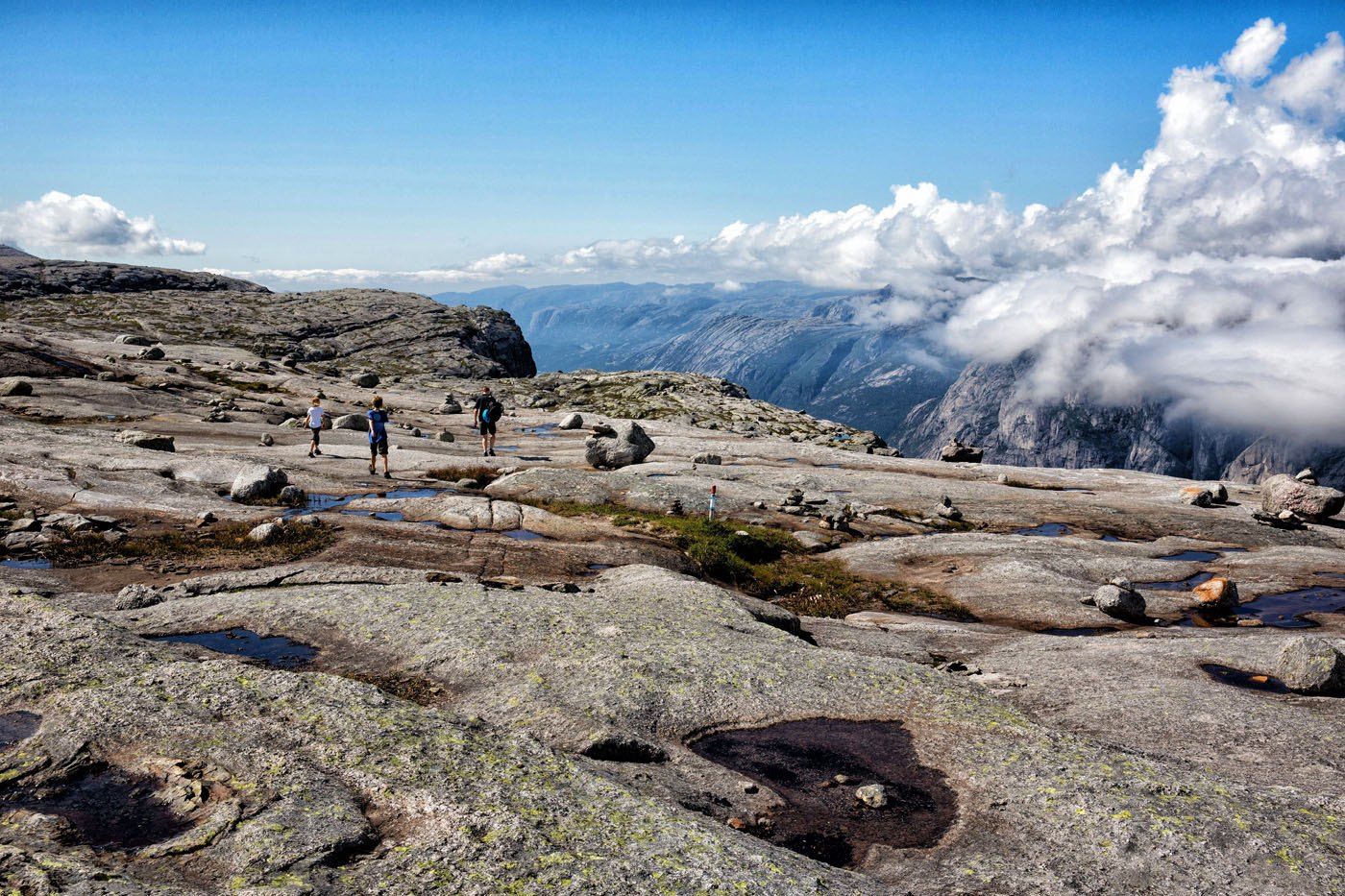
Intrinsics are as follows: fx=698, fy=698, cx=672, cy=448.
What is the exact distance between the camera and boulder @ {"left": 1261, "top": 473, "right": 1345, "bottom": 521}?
58.6m

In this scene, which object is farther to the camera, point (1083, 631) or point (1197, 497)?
point (1197, 497)

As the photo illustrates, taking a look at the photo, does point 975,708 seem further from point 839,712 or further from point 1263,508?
point 1263,508

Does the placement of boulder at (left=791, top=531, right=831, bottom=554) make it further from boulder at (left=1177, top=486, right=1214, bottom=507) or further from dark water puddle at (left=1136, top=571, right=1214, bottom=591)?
boulder at (left=1177, top=486, right=1214, bottom=507)

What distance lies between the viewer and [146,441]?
46031 mm

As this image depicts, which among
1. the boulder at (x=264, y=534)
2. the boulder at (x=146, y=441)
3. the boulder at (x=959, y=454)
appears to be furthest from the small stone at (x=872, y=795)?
the boulder at (x=959, y=454)

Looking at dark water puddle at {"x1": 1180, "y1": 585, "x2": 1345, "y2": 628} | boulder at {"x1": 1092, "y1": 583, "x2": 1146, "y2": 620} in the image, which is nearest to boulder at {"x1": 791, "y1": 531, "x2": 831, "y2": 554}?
boulder at {"x1": 1092, "y1": 583, "x2": 1146, "y2": 620}

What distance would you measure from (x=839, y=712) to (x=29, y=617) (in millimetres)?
20132

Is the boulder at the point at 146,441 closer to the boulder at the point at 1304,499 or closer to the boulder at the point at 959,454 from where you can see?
the boulder at the point at 1304,499

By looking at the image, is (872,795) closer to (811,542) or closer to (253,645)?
(253,645)

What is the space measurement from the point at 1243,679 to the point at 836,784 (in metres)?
17.4

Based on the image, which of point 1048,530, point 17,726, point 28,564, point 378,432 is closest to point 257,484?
point 378,432

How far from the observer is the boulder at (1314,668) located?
2161cm

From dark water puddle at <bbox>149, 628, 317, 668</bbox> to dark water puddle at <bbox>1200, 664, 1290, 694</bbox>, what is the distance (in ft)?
94.2

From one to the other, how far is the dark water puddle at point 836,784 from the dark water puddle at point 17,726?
1302 centimetres
